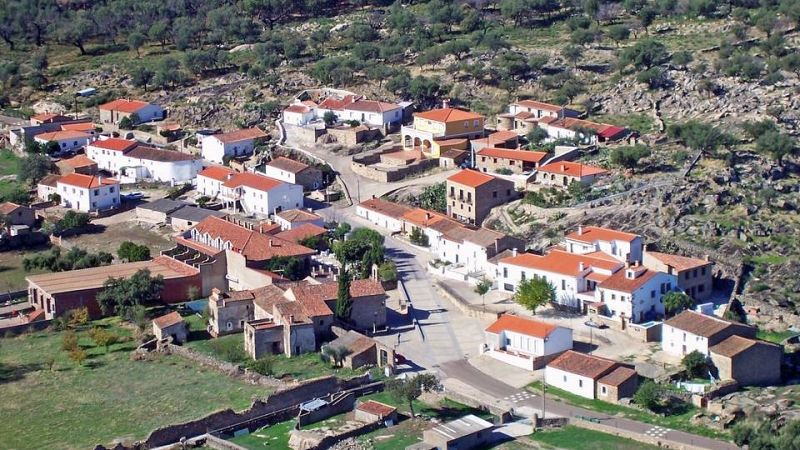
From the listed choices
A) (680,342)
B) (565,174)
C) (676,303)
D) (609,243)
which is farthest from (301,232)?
(680,342)

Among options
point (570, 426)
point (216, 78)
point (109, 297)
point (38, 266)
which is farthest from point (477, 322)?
point (216, 78)

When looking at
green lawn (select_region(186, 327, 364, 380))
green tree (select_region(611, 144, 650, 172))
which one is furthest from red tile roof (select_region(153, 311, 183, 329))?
green tree (select_region(611, 144, 650, 172))

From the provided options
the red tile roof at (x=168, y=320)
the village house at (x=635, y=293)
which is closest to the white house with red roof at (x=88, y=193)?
the red tile roof at (x=168, y=320)

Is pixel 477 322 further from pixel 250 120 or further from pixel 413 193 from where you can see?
pixel 250 120

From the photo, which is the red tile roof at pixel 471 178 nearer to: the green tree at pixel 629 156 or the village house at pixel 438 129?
the green tree at pixel 629 156

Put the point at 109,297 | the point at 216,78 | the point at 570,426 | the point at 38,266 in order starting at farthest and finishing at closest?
the point at 216,78 < the point at 38,266 < the point at 109,297 < the point at 570,426

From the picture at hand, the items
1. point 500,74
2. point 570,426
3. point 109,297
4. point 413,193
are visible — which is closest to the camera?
point 570,426
